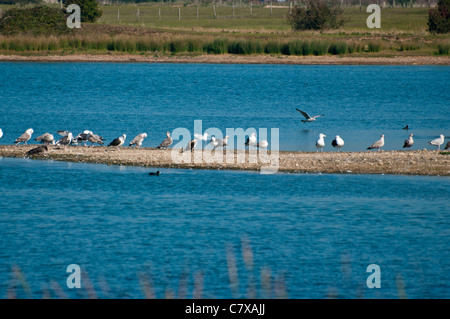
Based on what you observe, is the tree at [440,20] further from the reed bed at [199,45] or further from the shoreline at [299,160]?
the shoreline at [299,160]

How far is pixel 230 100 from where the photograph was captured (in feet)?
152

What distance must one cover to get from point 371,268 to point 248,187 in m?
7.51

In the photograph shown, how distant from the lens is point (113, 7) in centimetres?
11950

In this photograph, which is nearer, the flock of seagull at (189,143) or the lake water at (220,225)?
the lake water at (220,225)

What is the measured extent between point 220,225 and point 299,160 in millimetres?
6754

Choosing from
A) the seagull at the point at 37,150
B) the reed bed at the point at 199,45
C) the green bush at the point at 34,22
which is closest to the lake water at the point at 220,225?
the seagull at the point at 37,150

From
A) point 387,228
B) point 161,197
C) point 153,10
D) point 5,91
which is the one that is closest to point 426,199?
point 387,228

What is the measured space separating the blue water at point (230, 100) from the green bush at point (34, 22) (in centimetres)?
605

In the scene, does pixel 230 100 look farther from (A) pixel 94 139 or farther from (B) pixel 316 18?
(B) pixel 316 18

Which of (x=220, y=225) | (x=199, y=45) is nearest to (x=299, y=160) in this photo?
(x=220, y=225)

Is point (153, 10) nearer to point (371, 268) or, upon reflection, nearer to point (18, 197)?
point (18, 197)

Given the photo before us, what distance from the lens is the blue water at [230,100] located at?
33.5 metres

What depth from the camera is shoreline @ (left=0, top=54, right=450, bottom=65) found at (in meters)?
65.6

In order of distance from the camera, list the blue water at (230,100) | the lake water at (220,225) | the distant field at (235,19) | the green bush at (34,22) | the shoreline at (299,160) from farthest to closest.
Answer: the distant field at (235,19) < the green bush at (34,22) < the blue water at (230,100) < the shoreline at (299,160) < the lake water at (220,225)
